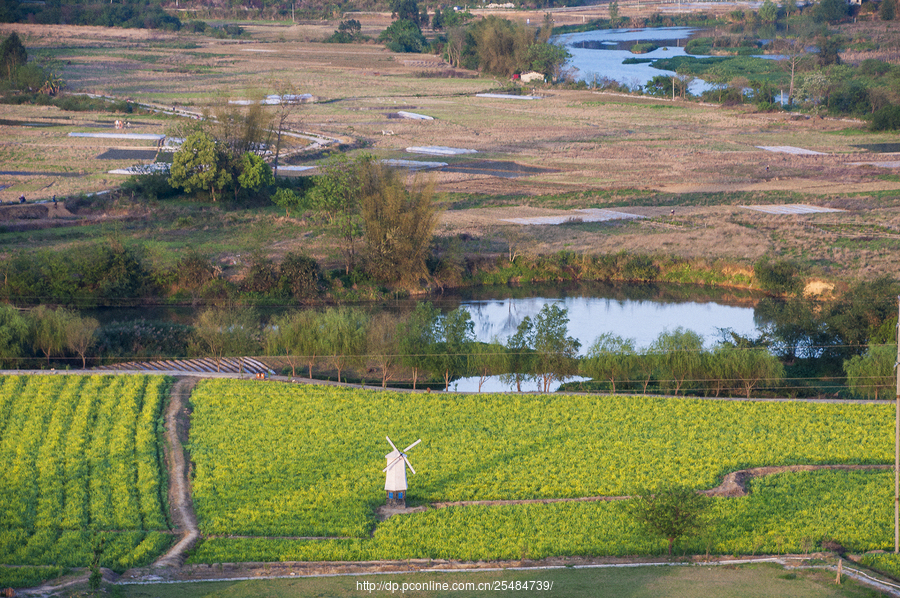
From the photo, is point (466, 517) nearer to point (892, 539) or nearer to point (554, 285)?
point (892, 539)

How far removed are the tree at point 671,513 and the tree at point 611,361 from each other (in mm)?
13985

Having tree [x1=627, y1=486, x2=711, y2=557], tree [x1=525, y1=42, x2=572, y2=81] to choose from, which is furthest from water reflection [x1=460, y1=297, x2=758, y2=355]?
tree [x1=525, y1=42, x2=572, y2=81]

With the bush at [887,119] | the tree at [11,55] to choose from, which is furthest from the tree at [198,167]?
the bush at [887,119]

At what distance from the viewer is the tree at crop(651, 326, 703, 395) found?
39.4 metres

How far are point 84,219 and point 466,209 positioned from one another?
76.2 feet

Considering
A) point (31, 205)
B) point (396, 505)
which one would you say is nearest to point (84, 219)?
point (31, 205)

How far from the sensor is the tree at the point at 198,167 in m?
61.5

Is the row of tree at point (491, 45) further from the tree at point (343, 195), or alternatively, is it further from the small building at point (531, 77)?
the tree at point (343, 195)

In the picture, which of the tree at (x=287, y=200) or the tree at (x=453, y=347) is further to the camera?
the tree at (x=287, y=200)

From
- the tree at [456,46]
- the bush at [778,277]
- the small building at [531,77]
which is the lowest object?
the bush at [778,277]

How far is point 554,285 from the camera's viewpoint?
175 ft

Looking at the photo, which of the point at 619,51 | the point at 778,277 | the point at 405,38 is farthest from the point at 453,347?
the point at 619,51

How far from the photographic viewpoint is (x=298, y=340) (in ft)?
135

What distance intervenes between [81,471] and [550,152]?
5864cm
